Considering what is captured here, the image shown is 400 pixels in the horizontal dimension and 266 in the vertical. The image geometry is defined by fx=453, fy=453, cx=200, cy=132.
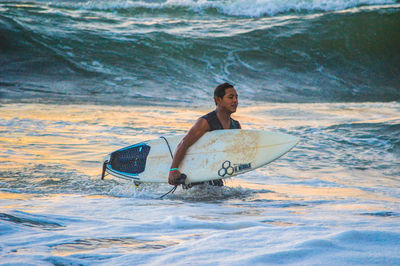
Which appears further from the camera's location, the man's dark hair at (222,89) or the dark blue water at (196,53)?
the dark blue water at (196,53)

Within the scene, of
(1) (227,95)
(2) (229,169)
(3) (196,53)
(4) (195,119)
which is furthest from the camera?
(3) (196,53)

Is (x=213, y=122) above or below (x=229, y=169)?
above

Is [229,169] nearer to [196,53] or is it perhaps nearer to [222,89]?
[222,89]

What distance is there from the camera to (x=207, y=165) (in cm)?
454

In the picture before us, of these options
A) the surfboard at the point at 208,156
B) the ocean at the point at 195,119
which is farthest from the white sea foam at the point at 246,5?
the surfboard at the point at 208,156

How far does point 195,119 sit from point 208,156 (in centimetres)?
447

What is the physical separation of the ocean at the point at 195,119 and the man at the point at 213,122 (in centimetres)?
35

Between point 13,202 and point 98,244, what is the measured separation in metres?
1.58

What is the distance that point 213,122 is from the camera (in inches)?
173

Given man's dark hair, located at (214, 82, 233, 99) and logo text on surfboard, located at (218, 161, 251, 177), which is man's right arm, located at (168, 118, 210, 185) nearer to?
man's dark hair, located at (214, 82, 233, 99)

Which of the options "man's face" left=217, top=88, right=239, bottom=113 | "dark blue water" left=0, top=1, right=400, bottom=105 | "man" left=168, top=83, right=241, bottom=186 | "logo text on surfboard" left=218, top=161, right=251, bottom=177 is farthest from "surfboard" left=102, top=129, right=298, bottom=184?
"dark blue water" left=0, top=1, right=400, bottom=105

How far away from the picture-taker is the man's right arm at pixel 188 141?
4.29 m

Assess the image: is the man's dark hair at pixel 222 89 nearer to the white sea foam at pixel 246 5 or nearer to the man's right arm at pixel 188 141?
the man's right arm at pixel 188 141

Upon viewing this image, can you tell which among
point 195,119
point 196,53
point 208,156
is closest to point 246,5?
point 196,53
